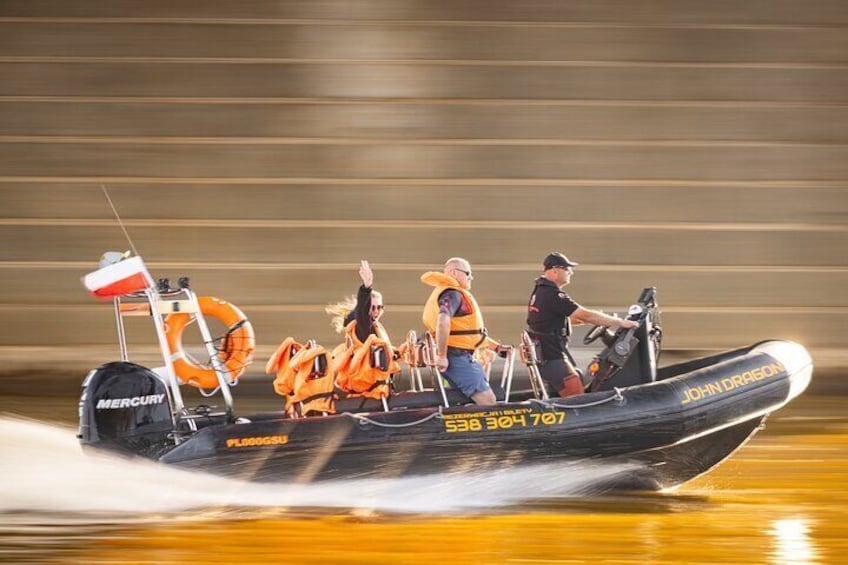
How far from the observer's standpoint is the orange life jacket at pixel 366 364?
27.4 ft

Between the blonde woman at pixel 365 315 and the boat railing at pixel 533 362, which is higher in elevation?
the blonde woman at pixel 365 315

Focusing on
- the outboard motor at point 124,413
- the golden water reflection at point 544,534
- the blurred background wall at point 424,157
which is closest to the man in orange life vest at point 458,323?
the golden water reflection at point 544,534

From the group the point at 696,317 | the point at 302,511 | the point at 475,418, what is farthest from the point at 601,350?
the point at 696,317

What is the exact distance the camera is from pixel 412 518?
26.2 feet

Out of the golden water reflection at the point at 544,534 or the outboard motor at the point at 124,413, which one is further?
the outboard motor at the point at 124,413

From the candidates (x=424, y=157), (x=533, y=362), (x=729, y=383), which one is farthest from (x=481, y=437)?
(x=424, y=157)

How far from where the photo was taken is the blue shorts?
855cm

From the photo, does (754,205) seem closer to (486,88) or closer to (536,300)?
(486,88)

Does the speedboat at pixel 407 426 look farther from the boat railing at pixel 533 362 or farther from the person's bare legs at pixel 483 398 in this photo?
the person's bare legs at pixel 483 398

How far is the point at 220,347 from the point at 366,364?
2.96ft

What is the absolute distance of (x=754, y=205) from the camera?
1609 cm

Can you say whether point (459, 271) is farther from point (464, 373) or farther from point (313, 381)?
point (313, 381)

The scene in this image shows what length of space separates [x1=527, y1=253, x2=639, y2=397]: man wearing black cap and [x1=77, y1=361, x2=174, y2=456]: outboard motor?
232cm

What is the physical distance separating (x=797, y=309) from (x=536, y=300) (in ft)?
24.5
